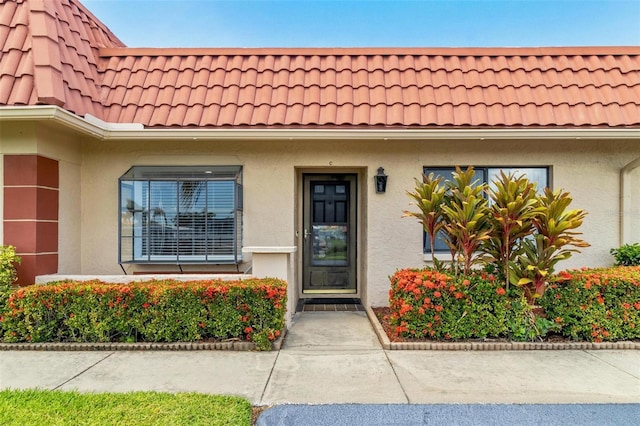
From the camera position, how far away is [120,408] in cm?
302

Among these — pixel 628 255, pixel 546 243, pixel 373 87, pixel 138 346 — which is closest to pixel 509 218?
pixel 546 243

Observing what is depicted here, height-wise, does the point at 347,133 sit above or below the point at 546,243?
above

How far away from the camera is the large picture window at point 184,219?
586cm

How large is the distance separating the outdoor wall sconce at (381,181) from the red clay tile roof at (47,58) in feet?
14.9

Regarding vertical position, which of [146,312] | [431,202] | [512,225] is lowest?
[146,312]

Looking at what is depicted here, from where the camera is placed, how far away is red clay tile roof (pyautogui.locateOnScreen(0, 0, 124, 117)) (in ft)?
15.7

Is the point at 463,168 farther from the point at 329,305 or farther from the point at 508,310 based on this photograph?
the point at 329,305

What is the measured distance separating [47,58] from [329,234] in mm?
5047

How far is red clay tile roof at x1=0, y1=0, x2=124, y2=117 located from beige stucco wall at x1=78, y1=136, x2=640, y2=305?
971 millimetres

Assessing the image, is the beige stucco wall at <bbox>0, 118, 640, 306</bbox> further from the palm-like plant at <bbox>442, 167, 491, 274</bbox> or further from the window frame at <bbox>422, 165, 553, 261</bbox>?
the palm-like plant at <bbox>442, 167, 491, 274</bbox>

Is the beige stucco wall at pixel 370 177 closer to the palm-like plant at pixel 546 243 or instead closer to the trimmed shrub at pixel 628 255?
the trimmed shrub at pixel 628 255

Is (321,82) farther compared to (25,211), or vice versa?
(321,82)

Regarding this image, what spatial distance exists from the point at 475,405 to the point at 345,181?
447cm

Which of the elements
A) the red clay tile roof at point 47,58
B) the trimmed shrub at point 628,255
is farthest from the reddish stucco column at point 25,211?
the trimmed shrub at point 628,255
